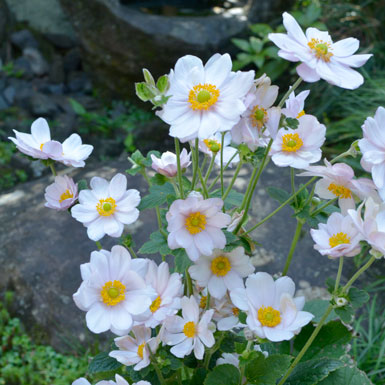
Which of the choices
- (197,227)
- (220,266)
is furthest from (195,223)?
(220,266)

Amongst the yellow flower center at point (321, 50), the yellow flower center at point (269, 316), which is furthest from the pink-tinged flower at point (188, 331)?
the yellow flower center at point (321, 50)

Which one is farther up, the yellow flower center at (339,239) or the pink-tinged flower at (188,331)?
the yellow flower center at (339,239)

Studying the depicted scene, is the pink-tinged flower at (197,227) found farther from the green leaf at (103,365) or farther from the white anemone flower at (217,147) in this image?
the green leaf at (103,365)

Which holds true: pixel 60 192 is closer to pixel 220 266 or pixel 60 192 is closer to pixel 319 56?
pixel 220 266

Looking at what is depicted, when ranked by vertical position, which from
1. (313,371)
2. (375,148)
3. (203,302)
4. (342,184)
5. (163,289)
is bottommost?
(313,371)

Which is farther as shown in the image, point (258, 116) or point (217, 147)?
point (217, 147)

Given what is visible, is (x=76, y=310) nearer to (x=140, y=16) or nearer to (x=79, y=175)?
(x=79, y=175)

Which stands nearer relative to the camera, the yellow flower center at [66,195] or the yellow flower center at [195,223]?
the yellow flower center at [195,223]
